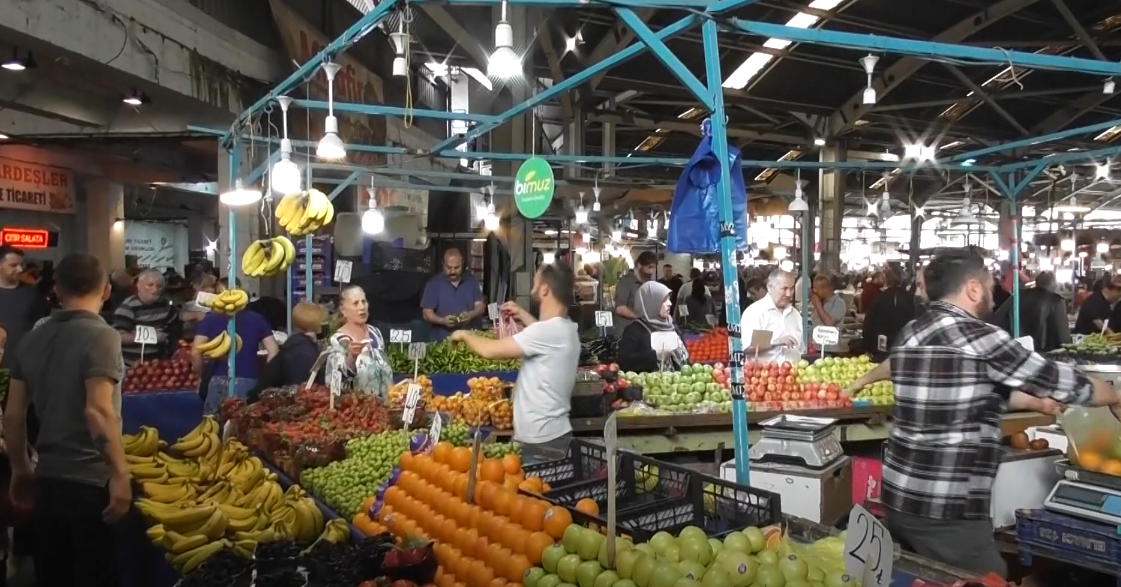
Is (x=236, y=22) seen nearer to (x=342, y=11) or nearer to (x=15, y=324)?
(x=342, y=11)

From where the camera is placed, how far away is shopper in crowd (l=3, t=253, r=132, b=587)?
11.1 ft

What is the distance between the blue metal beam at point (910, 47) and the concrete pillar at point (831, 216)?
13303 mm

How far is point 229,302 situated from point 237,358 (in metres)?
0.80

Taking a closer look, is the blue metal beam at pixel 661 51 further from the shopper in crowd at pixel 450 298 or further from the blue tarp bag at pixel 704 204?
the shopper in crowd at pixel 450 298

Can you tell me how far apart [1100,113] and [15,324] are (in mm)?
18276

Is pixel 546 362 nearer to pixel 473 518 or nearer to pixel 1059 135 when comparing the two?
pixel 473 518

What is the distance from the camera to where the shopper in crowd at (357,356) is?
5.19 meters

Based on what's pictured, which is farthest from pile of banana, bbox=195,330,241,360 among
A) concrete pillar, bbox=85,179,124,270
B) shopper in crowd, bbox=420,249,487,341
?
concrete pillar, bbox=85,179,124,270

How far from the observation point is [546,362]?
158 inches

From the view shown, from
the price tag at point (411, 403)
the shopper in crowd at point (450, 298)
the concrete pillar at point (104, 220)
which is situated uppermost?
the concrete pillar at point (104, 220)

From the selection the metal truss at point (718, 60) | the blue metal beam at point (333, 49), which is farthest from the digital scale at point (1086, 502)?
the blue metal beam at point (333, 49)

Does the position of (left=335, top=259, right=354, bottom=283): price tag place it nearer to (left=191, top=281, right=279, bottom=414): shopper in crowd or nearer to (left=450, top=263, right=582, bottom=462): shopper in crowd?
(left=191, top=281, right=279, bottom=414): shopper in crowd

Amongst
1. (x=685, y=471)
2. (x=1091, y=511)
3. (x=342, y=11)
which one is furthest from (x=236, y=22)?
(x=1091, y=511)

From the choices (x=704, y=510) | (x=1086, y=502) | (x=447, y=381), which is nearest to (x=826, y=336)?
(x=447, y=381)
